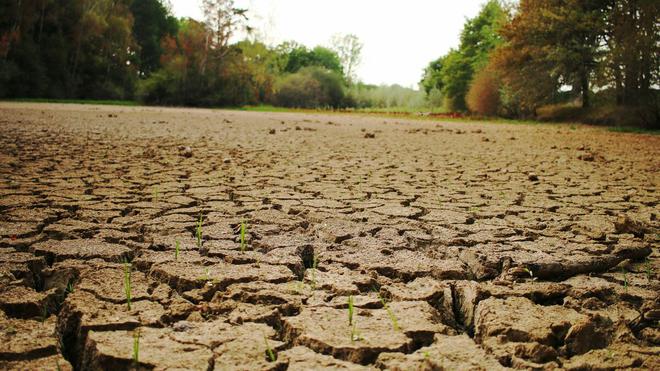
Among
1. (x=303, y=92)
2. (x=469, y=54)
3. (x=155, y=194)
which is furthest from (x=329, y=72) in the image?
(x=155, y=194)

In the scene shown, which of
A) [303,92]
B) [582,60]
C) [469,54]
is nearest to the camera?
[582,60]

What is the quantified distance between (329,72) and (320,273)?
3704cm

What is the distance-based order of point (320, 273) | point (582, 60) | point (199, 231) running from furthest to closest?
point (582, 60) < point (199, 231) < point (320, 273)

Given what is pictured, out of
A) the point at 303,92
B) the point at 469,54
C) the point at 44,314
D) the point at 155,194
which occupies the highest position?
the point at 469,54

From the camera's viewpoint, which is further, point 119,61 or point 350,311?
point 119,61

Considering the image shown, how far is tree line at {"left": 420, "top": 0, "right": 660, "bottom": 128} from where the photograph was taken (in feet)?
50.3

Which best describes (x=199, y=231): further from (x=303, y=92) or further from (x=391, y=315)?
(x=303, y=92)

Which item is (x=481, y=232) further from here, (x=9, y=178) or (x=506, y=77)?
(x=506, y=77)

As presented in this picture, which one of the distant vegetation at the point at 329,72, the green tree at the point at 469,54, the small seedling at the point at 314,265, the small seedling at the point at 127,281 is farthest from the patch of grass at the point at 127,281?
the green tree at the point at 469,54

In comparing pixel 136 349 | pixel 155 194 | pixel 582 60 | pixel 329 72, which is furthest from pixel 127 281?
pixel 329 72

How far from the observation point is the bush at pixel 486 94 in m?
24.8

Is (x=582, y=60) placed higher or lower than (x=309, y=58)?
lower

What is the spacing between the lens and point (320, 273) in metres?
2.15

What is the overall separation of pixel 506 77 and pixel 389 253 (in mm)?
20100
